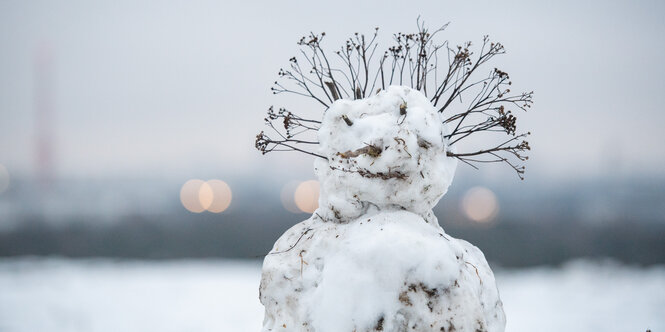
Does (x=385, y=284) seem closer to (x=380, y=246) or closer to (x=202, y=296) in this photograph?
(x=380, y=246)

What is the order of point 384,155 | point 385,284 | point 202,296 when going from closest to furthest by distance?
point 385,284 → point 384,155 → point 202,296

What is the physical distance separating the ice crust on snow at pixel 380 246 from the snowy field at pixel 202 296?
3.89 meters

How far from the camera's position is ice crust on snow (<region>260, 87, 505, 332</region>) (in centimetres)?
255

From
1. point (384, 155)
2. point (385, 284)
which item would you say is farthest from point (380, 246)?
point (384, 155)

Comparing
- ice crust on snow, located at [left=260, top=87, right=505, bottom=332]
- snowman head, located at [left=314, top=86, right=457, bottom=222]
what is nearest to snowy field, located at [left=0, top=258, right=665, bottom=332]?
ice crust on snow, located at [left=260, top=87, right=505, bottom=332]

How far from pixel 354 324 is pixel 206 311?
548 centimetres

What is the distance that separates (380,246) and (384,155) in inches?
21.1

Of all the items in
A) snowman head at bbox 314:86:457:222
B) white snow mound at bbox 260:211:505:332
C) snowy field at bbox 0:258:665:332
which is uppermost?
snowman head at bbox 314:86:457:222

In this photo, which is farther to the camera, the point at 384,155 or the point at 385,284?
the point at 384,155

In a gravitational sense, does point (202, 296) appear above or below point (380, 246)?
below

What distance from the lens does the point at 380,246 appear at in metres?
2.59

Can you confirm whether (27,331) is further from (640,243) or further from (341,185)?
(640,243)

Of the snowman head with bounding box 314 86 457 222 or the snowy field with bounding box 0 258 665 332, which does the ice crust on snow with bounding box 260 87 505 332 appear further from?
the snowy field with bounding box 0 258 665 332

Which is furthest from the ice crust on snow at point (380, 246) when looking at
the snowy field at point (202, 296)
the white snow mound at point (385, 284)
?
the snowy field at point (202, 296)
